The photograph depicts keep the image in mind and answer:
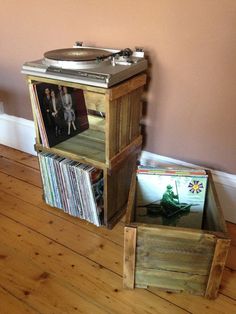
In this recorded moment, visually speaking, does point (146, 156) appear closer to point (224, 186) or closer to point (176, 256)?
point (224, 186)

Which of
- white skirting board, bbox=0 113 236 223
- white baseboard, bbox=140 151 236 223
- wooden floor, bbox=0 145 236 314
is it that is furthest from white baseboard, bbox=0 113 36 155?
white baseboard, bbox=140 151 236 223

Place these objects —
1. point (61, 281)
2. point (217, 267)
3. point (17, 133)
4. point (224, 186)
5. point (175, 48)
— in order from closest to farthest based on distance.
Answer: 1. point (217, 267)
2. point (61, 281)
3. point (175, 48)
4. point (224, 186)
5. point (17, 133)

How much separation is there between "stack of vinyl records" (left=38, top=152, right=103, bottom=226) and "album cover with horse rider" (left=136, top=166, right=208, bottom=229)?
175 mm

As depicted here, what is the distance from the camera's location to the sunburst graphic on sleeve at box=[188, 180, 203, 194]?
112cm

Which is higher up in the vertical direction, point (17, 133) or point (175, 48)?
point (175, 48)

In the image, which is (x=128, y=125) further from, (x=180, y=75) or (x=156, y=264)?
(x=156, y=264)

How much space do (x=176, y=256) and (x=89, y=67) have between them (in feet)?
2.22

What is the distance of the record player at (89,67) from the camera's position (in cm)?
101

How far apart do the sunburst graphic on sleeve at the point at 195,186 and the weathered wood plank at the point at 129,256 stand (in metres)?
0.31

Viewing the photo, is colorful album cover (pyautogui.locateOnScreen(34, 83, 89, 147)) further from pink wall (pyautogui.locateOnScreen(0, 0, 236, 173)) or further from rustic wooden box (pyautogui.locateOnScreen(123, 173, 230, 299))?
rustic wooden box (pyautogui.locateOnScreen(123, 173, 230, 299))

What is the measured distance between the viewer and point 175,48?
117cm

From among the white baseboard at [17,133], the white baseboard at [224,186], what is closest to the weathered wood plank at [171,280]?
the white baseboard at [224,186]

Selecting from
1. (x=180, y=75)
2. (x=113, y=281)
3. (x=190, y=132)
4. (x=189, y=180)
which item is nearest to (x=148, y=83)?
(x=180, y=75)

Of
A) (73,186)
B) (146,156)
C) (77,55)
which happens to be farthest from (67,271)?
(77,55)
